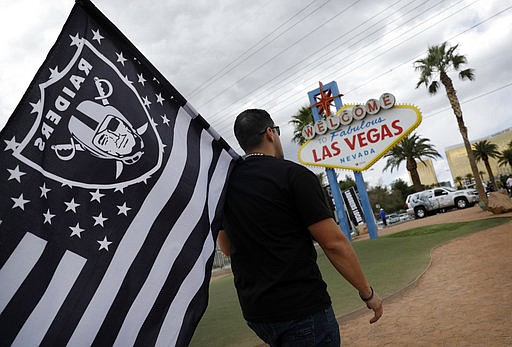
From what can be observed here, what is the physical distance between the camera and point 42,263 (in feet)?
4.99

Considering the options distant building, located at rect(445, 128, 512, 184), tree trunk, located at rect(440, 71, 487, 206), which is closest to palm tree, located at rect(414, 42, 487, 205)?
tree trunk, located at rect(440, 71, 487, 206)

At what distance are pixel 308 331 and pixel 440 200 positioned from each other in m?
27.8

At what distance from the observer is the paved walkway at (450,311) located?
4086 mm

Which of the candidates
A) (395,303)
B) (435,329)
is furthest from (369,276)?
(435,329)

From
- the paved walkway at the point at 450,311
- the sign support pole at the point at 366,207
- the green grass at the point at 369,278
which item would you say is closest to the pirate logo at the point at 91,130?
the paved walkway at the point at 450,311

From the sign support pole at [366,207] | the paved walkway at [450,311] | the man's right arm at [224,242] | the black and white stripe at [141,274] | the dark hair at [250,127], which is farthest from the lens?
the sign support pole at [366,207]

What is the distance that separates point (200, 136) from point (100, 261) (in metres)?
1.04

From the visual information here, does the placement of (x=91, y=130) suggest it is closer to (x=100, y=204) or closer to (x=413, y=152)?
(x=100, y=204)

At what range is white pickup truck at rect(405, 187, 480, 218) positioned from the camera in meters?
25.4

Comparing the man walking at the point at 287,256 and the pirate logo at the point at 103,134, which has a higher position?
the pirate logo at the point at 103,134

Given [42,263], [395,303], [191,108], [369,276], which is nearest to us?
[42,263]

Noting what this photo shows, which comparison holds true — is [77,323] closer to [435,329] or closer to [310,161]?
[435,329]

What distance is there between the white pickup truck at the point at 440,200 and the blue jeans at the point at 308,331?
27.3m

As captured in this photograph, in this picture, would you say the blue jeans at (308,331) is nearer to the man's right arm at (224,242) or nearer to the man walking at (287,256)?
the man walking at (287,256)
